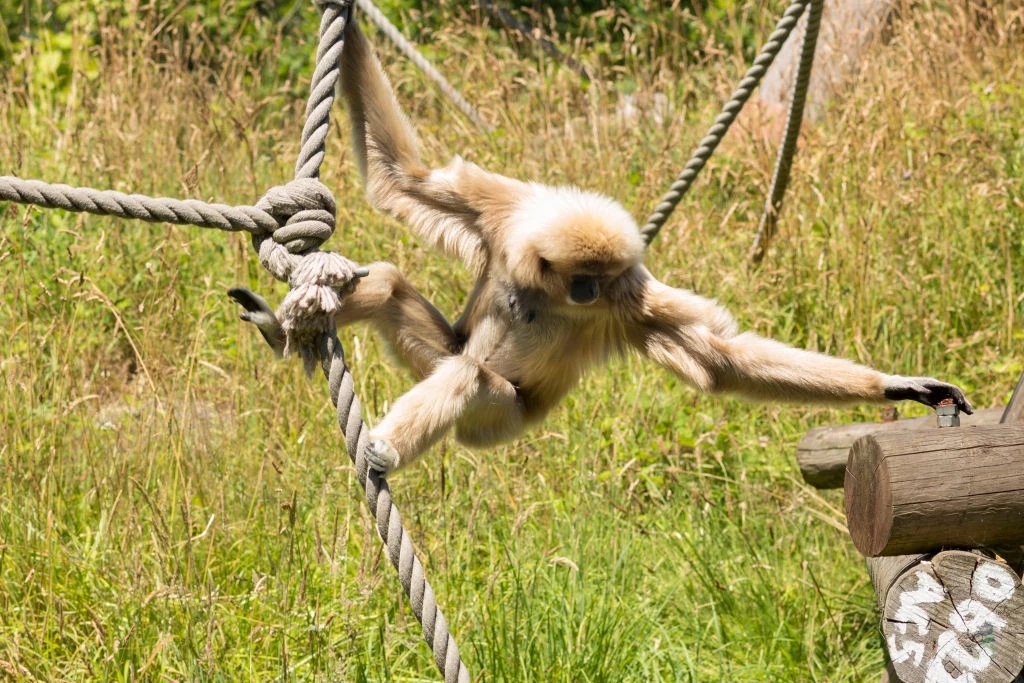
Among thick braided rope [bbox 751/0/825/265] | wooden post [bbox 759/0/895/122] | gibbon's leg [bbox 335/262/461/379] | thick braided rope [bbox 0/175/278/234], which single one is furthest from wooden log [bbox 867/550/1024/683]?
wooden post [bbox 759/0/895/122]

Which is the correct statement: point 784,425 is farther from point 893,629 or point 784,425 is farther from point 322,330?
point 322,330

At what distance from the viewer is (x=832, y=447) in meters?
4.14

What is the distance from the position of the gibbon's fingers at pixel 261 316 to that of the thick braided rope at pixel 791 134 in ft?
10.1

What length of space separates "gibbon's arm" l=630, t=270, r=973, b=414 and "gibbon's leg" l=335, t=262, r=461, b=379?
2.28ft

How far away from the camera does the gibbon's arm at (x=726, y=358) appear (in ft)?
10.8

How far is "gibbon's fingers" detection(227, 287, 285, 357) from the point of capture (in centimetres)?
296

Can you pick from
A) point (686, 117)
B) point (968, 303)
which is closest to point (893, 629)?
point (968, 303)

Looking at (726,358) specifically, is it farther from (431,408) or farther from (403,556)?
(403,556)

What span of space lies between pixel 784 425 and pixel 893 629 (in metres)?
2.35

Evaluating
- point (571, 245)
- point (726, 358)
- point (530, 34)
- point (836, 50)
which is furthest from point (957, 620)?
point (530, 34)

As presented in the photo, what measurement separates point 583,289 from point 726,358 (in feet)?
1.85

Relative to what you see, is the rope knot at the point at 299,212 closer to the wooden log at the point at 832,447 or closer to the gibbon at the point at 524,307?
the gibbon at the point at 524,307

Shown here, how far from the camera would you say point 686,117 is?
7.55m

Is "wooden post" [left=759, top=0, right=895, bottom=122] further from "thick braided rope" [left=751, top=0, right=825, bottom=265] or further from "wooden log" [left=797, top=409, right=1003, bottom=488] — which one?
"wooden log" [left=797, top=409, right=1003, bottom=488]
